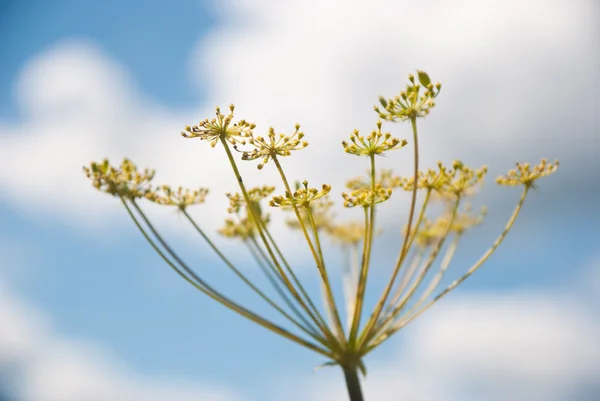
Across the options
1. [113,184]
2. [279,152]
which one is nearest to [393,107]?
[279,152]

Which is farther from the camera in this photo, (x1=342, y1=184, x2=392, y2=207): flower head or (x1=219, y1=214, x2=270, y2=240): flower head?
(x1=219, y1=214, x2=270, y2=240): flower head

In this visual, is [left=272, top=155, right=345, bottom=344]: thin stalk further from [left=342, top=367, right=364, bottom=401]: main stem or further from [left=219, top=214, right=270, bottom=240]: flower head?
[left=219, top=214, right=270, bottom=240]: flower head

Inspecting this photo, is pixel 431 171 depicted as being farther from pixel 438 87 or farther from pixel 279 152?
Result: pixel 279 152

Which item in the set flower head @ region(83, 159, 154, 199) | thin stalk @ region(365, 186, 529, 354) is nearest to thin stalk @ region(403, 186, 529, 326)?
thin stalk @ region(365, 186, 529, 354)

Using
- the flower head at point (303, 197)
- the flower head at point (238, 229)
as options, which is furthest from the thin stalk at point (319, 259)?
the flower head at point (238, 229)

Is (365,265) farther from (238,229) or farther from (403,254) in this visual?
(238,229)

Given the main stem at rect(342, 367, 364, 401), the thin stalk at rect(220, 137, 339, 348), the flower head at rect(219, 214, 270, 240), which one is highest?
the flower head at rect(219, 214, 270, 240)

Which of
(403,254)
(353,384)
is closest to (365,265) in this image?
(403,254)

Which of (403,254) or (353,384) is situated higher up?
(403,254)

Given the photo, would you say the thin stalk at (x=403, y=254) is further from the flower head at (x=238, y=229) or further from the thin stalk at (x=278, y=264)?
the flower head at (x=238, y=229)
